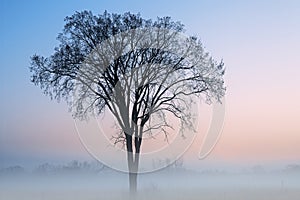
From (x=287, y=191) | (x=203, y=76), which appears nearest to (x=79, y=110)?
(x=203, y=76)

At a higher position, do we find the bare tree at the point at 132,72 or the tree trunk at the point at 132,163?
the bare tree at the point at 132,72

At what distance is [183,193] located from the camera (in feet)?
50.4

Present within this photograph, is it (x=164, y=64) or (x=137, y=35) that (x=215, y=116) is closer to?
(x=164, y=64)

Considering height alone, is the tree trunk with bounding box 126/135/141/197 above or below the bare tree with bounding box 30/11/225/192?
below

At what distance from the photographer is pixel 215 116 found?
1566 cm

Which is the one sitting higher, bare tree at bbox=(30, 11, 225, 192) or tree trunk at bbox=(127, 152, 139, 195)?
bare tree at bbox=(30, 11, 225, 192)

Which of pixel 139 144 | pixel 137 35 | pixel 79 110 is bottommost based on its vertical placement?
pixel 139 144

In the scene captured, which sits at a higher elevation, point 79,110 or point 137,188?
point 79,110

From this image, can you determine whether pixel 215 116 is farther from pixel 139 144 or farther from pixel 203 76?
pixel 139 144

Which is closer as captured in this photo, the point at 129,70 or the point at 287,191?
the point at 287,191

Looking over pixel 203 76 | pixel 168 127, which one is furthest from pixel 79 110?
pixel 203 76

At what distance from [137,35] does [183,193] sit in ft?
20.5

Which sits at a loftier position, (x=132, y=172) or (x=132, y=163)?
(x=132, y=163)

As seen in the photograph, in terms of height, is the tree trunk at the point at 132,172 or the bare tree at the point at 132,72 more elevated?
the bare tree at the point at 132,72
